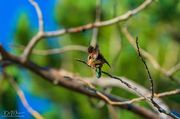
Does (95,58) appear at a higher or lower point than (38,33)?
lower

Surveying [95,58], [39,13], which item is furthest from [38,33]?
[95,58]

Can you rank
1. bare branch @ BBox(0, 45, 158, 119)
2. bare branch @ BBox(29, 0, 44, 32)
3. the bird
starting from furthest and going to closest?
bare branch @ BBox(0, 45, 158, 119), bare branch @ BBox(29, 0, 44, 32), the bird

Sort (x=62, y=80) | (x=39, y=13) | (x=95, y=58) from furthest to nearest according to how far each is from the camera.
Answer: (x=62, y=80), (x=39, y=13), (x=95, y=58)

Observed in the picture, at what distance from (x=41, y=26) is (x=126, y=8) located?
190cm

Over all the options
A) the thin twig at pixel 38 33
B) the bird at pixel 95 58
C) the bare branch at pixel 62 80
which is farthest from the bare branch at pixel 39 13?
the bird at pixel 95 58

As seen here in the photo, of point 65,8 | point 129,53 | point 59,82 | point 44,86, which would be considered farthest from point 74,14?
point 59,82

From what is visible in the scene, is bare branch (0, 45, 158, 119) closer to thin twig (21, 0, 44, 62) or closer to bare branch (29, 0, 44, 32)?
thin twig (21, 0, 44, 62)

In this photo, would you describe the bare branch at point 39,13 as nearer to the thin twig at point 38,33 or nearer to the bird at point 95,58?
the thin twig at point 38,33

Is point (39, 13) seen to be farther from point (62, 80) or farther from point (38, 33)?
point (62, 80)

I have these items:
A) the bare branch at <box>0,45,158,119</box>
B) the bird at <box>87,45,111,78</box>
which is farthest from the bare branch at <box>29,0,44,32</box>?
the bird at <box>87,45,111,78</box>

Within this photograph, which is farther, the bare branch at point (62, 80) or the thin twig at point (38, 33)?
the bare branch at point (62, 80)

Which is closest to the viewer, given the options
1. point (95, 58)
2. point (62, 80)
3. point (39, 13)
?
point (95, 58)

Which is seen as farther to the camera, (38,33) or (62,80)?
(62,80)

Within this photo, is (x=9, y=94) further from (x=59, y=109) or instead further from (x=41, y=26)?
(x=41, y=26)
